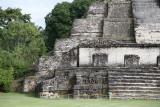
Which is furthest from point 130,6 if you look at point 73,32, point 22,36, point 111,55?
point 22,36

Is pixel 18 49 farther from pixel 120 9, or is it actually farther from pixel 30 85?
pixel 120 9

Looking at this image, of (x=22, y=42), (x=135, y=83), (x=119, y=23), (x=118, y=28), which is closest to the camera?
(x=135, y=83)

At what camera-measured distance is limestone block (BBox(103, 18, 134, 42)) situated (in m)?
14.6

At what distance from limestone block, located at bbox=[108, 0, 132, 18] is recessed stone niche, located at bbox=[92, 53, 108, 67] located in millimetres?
5752

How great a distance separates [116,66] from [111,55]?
59 cm

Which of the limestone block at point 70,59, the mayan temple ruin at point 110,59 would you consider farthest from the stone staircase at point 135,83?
the limestone block at point 70,59

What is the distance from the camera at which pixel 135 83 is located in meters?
9.88

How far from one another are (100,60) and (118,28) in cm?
430

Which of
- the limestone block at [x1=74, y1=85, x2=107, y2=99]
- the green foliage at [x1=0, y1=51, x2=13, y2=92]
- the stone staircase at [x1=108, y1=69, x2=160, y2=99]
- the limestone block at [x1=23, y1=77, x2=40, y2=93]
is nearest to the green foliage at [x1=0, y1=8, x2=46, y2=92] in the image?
the green foliage at [x1=0, y1=51, x2=13, y2=92]

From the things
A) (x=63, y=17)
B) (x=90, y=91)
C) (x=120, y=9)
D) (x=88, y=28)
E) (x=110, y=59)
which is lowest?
(x=90, y=91)

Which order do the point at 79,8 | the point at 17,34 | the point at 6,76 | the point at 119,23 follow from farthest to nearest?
the point at 79,8, the point at 17,34, the point at 119,23, the point at 6,76

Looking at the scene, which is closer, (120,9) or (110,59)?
(110,59)

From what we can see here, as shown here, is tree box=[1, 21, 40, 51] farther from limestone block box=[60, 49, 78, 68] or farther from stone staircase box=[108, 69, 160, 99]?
stone staircase box=[108, 69, 160, 99]

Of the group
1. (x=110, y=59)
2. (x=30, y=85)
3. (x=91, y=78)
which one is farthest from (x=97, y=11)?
(x=91, y=78)
